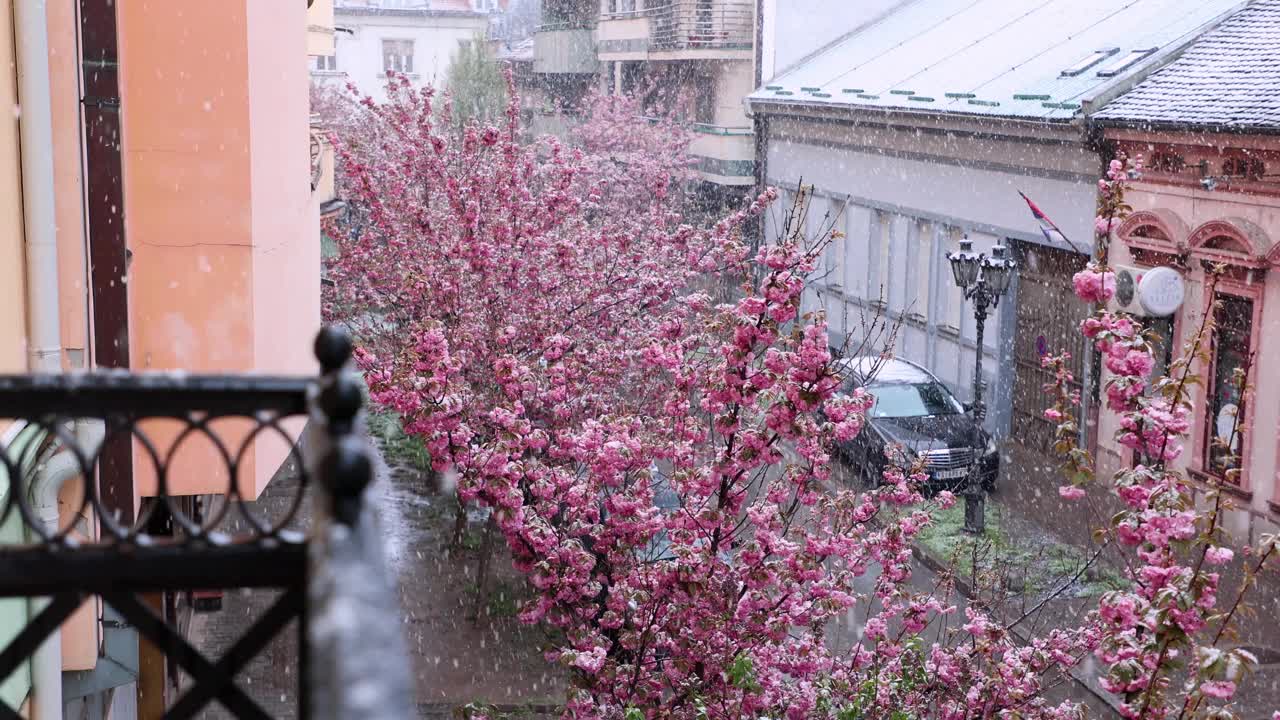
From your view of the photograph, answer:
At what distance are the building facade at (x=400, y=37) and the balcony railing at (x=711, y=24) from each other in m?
26.3

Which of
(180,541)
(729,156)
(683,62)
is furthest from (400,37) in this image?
(180,541)

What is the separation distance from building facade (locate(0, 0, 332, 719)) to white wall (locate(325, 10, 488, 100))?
5208 cm

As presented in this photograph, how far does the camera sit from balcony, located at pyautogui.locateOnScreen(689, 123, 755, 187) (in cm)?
3378

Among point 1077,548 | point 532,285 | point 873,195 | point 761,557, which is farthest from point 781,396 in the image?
point 873,195

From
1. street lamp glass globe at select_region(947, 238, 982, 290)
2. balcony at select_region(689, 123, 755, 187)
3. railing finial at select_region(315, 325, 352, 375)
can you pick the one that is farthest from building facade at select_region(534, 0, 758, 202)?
railing finial at select_region(315, 325, 352, 375)

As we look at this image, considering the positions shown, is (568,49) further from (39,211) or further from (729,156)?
(39,211)

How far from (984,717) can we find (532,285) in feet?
25.0

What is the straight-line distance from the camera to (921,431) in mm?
18828

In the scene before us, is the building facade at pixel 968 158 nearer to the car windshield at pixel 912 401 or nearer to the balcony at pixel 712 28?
the car windshield at pixel 912 401

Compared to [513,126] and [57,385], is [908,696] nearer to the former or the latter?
[57,385]

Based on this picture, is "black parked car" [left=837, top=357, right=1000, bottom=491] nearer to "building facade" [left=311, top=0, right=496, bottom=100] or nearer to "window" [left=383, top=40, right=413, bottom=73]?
"building facade" [left=311, top=0, right=496, bottom=100]

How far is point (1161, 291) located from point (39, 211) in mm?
14022

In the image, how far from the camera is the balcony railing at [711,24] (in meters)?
34.2

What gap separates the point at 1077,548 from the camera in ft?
53.6
